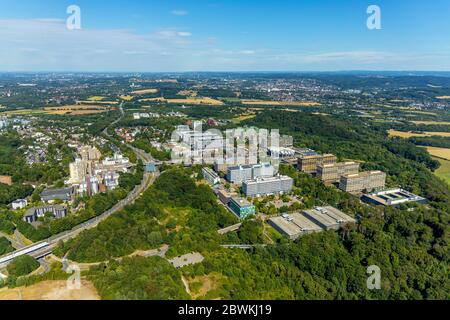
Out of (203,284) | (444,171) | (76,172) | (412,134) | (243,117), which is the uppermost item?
(243,117)

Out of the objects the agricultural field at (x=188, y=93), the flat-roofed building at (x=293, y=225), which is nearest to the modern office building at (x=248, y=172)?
the flat-roofed building at (x=293, y=225)

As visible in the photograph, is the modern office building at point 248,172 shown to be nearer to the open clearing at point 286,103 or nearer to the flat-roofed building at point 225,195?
the flat-roofed building at point 225,195

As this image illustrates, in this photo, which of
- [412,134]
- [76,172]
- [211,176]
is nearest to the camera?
[76,172]

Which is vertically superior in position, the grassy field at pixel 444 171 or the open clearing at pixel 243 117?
the open clearing at pixel 243 117

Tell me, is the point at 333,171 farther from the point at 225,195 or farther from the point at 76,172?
the point at 76,172

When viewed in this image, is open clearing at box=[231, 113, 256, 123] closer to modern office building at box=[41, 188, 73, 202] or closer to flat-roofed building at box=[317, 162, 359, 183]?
flat-roofed building at box=[317, 162, 359, 183]

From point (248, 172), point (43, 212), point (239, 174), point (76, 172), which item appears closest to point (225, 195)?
point (239, 174)
